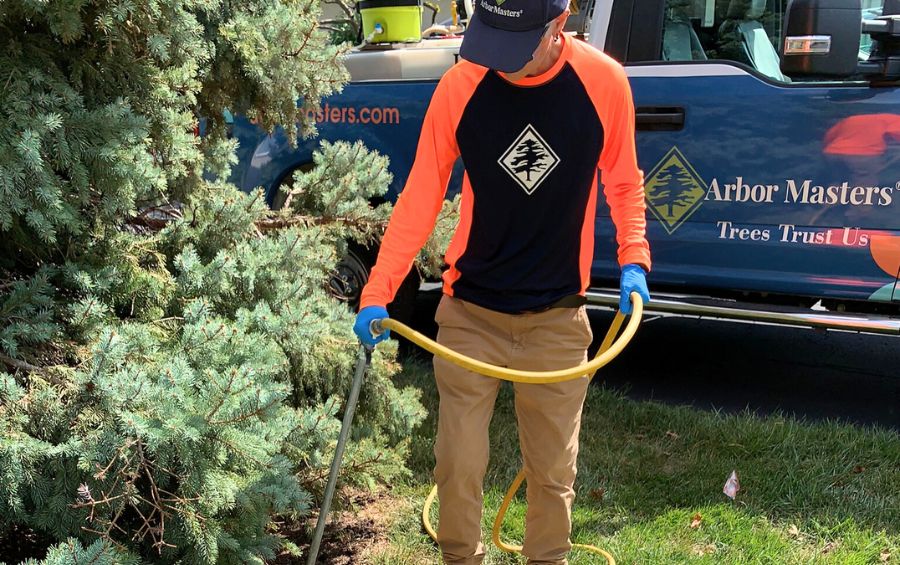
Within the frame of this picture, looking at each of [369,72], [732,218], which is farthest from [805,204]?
[369,72]

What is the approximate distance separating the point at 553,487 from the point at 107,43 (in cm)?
185

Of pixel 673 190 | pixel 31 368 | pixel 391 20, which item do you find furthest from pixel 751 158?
pixel 31 368

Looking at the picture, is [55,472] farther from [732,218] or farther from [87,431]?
[732,218]

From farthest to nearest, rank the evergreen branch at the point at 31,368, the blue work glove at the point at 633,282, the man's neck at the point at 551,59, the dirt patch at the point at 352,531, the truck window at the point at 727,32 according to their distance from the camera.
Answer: the truck window at the point at 727,32 → the dirt patch at the point at 352,531 → the blue work glove at the point at 633,282 → the man's neck at the point at 551,59 → the evergreen branch at the point at 31,368

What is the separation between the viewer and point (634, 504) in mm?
3486

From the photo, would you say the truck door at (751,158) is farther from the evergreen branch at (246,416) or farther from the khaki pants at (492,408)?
the evergreen branch at (246,416)

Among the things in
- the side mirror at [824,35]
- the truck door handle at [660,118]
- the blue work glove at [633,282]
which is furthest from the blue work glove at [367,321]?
the truck door handle at [660,118]

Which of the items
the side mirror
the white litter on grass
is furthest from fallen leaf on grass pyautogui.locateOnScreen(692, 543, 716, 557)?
the side mirror

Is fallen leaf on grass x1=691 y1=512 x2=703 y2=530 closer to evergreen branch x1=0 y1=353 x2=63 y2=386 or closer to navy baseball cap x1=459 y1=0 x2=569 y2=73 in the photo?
navy baseball cap x1=459 y1=0 x2=569 y2=73

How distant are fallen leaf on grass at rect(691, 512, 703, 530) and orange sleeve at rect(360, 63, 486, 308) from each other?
5.21ft

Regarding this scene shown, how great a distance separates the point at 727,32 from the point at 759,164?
71 centimetres

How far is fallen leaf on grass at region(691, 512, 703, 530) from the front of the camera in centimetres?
332

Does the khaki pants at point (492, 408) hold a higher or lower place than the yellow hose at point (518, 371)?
lower

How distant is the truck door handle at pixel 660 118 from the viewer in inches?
170
